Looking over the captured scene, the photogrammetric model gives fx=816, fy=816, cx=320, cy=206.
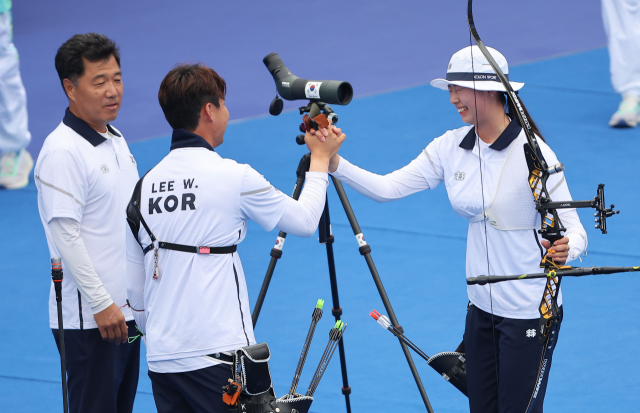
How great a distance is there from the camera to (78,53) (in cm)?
282

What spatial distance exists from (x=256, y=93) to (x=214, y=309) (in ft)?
20.2

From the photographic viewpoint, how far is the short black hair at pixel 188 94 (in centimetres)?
233

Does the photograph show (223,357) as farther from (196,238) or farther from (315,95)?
(315,95)

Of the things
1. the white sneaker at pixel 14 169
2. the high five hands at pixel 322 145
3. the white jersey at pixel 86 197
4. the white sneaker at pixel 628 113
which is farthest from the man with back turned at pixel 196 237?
the white sneaker at pixel 628 113

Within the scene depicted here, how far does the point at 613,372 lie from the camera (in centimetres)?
397

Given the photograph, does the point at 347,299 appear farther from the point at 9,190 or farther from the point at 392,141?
the point at 9,190

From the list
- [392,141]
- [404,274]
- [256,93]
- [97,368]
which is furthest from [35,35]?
[97,368]

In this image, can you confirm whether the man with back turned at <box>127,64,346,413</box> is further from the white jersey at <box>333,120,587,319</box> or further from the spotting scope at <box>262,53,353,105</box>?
the white jersey at <box>333,120,587,319</box>

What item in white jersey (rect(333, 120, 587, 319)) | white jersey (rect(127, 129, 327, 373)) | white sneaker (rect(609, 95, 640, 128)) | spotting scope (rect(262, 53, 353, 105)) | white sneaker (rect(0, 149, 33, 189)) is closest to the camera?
white jersey (rect(127, 129, 327, 373))

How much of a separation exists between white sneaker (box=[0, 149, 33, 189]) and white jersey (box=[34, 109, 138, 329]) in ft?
13.1

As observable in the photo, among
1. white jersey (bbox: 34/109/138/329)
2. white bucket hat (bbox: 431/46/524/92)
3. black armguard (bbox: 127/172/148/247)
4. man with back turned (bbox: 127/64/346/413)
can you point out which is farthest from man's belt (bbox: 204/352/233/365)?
white bucket hat (bbox: 431/46/524/92)

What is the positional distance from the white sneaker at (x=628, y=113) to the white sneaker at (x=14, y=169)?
4910 mm

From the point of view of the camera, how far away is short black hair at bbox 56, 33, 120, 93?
2.81 m

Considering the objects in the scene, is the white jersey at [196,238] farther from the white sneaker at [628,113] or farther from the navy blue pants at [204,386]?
the white sneaker at [628,113]
